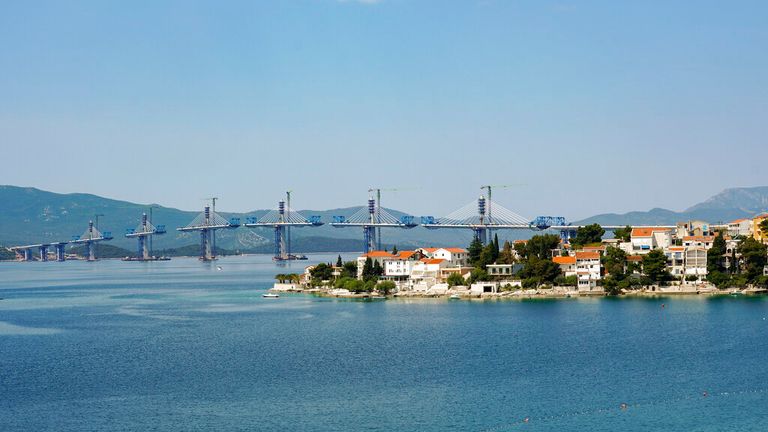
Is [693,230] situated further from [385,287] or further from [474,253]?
[385,287]

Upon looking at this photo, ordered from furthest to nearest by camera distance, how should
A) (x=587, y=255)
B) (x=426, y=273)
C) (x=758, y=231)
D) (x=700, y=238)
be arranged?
(x=758, y=231) → (x=426, y=273) → (x=700, y=238) → (x=587, y=255)

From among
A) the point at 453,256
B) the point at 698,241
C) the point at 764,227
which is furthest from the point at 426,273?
the point at 764,227

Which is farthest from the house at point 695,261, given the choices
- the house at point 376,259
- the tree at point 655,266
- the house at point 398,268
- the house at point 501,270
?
the house at point 376,259

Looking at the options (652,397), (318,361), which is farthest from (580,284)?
(652,397)

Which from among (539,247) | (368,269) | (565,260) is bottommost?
(368,269)

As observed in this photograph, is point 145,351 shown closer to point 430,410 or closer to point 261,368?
point 261,368

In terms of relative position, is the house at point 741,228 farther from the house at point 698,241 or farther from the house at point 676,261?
the house at point 676,261
